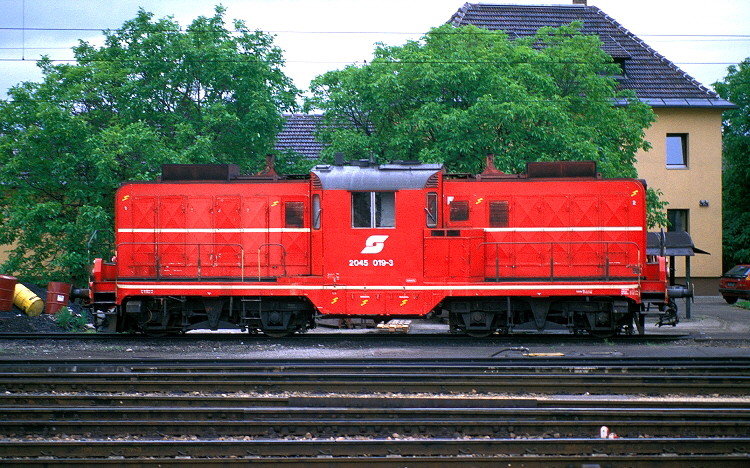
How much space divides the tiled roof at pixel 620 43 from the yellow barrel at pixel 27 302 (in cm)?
2003

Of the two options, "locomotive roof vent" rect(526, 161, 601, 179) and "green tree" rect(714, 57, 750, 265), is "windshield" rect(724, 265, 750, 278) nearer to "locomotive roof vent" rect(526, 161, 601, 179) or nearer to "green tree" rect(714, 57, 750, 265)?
"green tree" rect(714, 57, 750, 265)

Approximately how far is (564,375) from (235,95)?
504 inches

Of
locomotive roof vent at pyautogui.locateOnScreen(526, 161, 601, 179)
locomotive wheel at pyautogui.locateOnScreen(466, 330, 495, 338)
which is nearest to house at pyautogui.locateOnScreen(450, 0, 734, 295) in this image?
locomotive roof vent at pyautogui.locateOnScreen(526, 161, 601, 179)

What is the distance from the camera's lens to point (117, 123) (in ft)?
62.2

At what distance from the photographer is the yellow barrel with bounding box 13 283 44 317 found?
63.0 feet

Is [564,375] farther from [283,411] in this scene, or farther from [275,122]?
[275,122]

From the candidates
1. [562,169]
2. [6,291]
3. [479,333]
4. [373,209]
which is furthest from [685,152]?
[6,291]

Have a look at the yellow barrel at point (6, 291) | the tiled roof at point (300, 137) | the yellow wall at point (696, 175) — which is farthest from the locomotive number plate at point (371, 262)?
the yellow wall at point (696, 175)

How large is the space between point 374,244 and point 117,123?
9.39 m

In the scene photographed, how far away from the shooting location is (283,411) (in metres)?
8.26

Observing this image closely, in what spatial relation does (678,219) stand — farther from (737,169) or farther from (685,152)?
(737,169)

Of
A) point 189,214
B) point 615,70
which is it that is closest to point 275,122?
point 189,214

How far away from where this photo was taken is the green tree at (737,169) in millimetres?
34562

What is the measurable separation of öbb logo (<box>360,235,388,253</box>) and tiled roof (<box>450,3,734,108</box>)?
17994 millimetres
